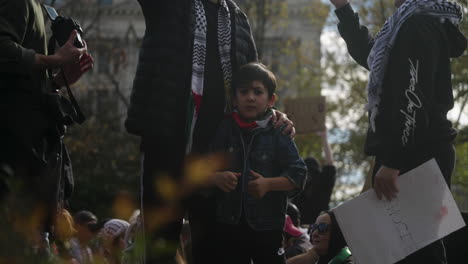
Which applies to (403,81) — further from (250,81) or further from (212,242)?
(212,242)

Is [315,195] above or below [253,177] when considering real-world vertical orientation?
below

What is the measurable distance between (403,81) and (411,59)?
11cm

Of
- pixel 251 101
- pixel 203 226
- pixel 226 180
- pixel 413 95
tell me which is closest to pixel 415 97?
pixel 413 95

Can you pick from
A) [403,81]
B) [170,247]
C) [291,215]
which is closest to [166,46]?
[403,81]

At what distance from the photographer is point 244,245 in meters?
3.80

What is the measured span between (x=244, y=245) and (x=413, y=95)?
1.09 m

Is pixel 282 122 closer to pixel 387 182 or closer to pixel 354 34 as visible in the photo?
pixel 387 182

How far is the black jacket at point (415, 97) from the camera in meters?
3.60

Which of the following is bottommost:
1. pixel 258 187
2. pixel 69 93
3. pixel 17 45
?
pixel 258 187

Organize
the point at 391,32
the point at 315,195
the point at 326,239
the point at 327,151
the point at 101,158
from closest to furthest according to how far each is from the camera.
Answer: the point at 391,32, the point at 326,239, the point at 315,195, the point at 327,151, the point at 101,158

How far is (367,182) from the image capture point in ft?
16.8

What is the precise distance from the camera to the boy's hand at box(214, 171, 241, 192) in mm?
3705

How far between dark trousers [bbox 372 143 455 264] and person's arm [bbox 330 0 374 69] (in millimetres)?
847

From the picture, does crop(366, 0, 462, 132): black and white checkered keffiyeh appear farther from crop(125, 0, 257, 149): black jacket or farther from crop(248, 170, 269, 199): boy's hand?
crop(125, 0, 257, 149): black jacket
